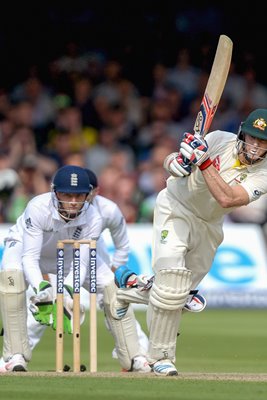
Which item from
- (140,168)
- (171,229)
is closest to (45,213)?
(171,229)

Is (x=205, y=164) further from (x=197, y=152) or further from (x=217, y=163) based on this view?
(x=217, y=163)

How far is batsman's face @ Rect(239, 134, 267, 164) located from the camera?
6.97 metres

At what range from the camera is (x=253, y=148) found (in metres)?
6.97

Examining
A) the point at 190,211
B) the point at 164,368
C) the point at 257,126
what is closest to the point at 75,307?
the point at 164,368

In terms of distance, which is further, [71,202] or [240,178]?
[71,202]

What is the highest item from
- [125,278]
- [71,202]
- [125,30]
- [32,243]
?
[125,30]

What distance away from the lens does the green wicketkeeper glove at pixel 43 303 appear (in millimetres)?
7109

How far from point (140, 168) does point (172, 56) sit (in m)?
2.16

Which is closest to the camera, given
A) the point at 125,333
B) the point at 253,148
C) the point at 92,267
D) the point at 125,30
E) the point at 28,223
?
the point at 253,148

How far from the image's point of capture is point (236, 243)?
12.8 meters

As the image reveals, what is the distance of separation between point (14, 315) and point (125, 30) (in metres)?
9.11

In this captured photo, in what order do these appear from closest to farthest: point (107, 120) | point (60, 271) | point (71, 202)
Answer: point (60, 271) < point (71, 202) < point (107, 120)

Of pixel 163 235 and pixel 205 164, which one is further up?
pixel 205 164

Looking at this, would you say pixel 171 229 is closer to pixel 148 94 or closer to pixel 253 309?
pixel 253 309
